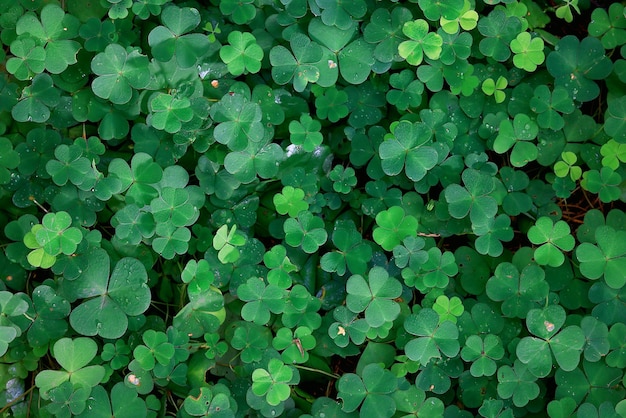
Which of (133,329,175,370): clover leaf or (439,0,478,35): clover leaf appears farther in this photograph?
(439,0,478,35): clover leaf

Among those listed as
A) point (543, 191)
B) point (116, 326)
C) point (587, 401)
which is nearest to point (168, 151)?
point (116, 326)

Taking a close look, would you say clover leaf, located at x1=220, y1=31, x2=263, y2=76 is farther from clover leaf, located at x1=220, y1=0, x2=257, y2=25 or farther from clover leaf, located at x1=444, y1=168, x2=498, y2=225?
clover leaf, located at x1=444, y1=168, x2=498, y2=225

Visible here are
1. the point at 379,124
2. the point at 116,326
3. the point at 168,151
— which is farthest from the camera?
the point at 379,124

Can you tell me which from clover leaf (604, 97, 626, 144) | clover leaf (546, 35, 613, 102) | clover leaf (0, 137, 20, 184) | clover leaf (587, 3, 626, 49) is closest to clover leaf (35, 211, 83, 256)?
clover leaf (0, 137, 20, 184)

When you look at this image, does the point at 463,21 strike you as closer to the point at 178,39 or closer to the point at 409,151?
the point at 409,151

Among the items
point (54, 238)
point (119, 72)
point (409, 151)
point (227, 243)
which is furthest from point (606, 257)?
point (54, 238)

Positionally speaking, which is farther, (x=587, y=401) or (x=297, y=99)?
(x=297, y=99)

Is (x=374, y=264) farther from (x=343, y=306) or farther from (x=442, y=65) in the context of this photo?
(x=442, y=65)

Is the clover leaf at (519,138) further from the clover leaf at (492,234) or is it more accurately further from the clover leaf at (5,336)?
the clover leaf at (5,336)
